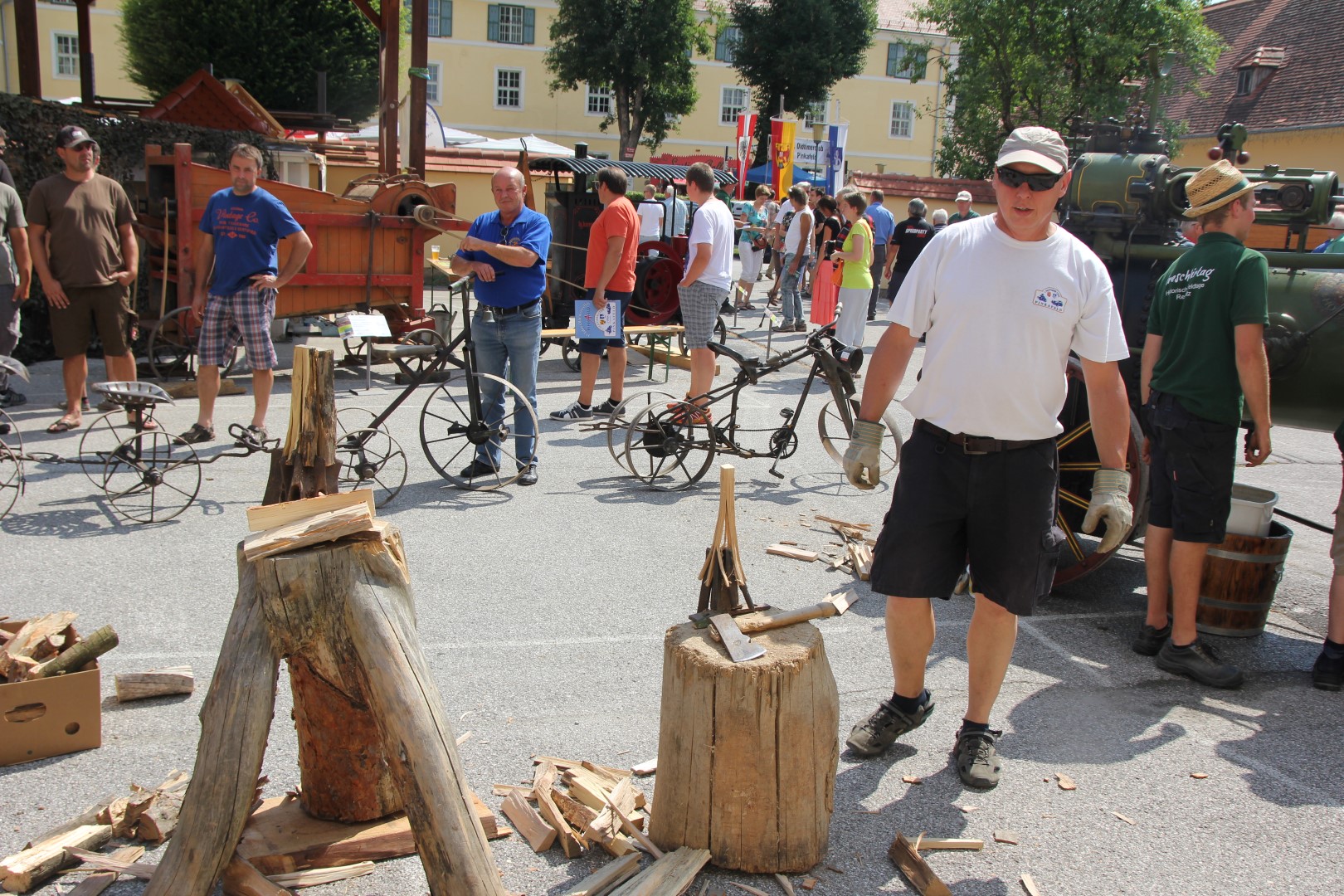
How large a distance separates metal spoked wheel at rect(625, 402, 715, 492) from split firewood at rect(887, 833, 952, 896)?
411 centimetres

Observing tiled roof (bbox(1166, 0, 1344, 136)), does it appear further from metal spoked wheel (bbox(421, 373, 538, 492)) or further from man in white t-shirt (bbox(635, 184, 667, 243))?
metal spoked wheel (bbox(421, 373, 538, 492))

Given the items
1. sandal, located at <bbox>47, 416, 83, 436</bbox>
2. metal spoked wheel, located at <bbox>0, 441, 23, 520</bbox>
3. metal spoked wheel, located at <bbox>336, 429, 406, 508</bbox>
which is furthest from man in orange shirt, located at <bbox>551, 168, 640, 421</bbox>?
metal spoked wheel, located at <bbox>0, 441, 23, 520</bbox>

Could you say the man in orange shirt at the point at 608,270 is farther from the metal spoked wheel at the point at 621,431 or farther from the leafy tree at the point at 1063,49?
the leafy tree at the point at 1063,49

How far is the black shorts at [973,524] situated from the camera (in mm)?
3438

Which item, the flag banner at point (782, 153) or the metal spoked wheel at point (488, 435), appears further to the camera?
the flag banner at point (782, 153)

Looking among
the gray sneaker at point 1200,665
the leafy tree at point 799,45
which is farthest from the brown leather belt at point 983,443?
the leafy tree at point 799,45

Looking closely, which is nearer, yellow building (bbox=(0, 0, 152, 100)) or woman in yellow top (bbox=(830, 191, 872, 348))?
woman in yellow top (bbox=(830, 191, 872, 348))

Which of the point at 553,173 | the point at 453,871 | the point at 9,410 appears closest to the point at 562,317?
the point at 553,173

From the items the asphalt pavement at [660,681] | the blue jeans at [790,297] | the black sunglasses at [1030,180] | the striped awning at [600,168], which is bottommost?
the asphalt pavement at [660,681]

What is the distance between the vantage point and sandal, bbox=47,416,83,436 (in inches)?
299

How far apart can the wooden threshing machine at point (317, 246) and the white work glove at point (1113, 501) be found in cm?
747

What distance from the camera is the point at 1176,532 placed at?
4570mm

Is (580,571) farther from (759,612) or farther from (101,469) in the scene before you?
(101,469)

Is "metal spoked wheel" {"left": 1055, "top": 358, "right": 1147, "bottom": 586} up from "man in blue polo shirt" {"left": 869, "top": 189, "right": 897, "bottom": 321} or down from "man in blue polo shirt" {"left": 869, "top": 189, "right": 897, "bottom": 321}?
down
